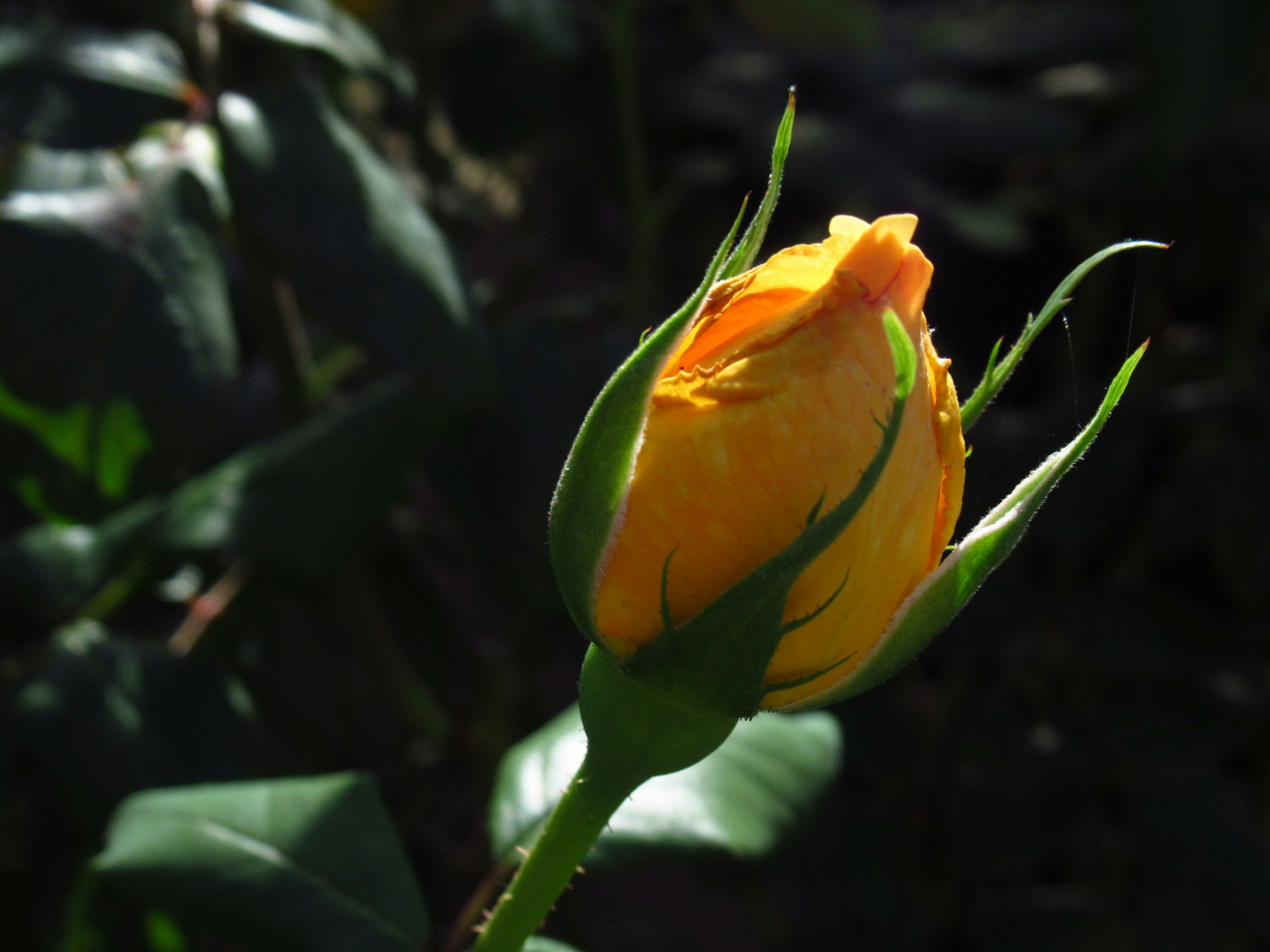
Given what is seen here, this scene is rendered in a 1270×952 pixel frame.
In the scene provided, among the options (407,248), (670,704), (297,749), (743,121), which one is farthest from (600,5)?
(670,704)

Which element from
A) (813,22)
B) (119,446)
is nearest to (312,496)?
(119,446)

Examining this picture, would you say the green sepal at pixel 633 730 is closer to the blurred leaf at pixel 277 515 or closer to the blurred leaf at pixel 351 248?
the blurred leaf at pixel 351 248

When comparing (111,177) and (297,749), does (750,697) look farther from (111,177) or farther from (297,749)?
(297,749)

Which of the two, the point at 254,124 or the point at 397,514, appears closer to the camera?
the point at 254,124

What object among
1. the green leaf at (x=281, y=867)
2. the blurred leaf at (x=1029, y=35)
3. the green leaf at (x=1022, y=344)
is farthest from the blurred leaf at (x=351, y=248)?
the blurred leaf at (x=1029, y=35)

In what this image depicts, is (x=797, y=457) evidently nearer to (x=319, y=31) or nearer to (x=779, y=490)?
(x=779, y=490)

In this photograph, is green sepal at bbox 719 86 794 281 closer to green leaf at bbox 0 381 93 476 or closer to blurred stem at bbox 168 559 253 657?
green leaf at bbox 0 381 93 476
